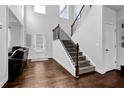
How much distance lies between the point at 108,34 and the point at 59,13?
5709 millimetres

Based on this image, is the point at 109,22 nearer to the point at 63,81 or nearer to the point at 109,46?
the point at 109,46

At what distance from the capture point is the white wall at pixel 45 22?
A: 7.91 m

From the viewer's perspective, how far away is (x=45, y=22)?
857 cm

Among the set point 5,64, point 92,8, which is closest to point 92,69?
point 92,8

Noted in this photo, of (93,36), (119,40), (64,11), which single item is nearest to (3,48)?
(93,36)

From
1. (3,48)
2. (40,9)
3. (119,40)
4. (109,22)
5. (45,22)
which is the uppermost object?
(40,9)

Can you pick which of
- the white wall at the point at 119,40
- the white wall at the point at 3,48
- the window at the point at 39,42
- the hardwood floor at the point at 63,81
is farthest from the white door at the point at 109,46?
the window at the point at 39,42

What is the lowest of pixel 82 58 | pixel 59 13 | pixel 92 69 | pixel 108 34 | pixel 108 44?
pixel 92 69

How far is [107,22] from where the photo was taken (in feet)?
14.6

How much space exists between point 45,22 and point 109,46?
18.3 ft

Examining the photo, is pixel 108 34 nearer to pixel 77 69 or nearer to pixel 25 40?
pixel 77 69

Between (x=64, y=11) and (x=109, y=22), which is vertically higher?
(x=64, y=11)

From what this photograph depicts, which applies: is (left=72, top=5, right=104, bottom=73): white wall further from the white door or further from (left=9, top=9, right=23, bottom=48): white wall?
(left=9, top=9, right=23, bottom=48): white wall

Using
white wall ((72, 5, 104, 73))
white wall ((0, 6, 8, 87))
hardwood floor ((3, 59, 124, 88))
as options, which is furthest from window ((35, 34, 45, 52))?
white wall ((0, 6, 8, 87))
